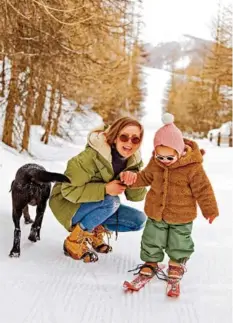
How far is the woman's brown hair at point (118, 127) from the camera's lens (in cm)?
370

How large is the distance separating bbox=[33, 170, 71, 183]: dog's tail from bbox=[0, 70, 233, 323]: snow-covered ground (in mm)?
657

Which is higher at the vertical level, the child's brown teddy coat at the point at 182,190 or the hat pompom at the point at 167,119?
the hat pompom at the point at 167,119

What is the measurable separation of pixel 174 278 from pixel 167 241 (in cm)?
29

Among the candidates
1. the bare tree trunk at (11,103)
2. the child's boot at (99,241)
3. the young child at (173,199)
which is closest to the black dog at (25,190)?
the child's boot at (99,241)

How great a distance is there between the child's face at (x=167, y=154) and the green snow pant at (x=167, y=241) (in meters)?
0.45

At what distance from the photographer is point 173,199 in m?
3.34

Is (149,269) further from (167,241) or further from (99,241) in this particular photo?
(99,241)

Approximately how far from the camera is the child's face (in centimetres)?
331

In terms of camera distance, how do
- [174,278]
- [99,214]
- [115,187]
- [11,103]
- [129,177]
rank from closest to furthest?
[174,278] → [129,177] → [115,187] → [99,214] → [11,103]

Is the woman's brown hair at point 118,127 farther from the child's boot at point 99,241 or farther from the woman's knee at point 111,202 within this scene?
the child's boot at point 99,241

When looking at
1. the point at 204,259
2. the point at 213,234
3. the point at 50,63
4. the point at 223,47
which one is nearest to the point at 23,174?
the point at 204,259

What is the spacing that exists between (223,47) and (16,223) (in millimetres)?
26912


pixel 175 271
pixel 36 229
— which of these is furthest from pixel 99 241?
pixel 175 271

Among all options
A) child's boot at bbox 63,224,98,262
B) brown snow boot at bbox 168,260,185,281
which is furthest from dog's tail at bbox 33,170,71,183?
brown snow boot at bbox 168,260,185,281
